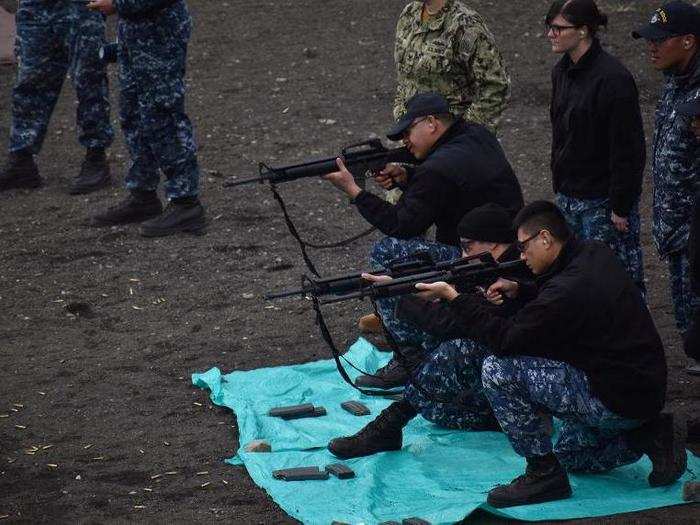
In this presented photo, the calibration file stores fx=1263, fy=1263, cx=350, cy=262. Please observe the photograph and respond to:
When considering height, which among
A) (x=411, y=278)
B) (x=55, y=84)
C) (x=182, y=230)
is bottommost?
(x=182, y=230)

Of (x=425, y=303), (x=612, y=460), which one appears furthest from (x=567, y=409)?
(x=425, y=303)

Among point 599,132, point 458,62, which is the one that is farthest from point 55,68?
point 599,132

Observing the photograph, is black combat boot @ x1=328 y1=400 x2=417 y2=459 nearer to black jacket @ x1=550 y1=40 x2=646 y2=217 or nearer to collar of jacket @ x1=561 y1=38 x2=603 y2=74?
black jacket @ x1=550 y1=40 x2=646 y2=217

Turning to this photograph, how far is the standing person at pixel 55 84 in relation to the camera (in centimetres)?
918

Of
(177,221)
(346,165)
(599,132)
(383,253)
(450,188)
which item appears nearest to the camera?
(450,188)

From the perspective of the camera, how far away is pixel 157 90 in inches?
324

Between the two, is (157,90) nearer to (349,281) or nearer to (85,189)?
(85,189)

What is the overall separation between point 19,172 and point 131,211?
1.35m

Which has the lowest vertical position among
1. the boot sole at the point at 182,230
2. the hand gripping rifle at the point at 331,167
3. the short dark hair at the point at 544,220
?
the boot sole at the point at 182,230

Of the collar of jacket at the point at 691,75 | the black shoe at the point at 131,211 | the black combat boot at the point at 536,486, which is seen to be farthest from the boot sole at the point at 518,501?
the black shoe at the point at 131,211

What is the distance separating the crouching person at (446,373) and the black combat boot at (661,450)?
2.51 feet

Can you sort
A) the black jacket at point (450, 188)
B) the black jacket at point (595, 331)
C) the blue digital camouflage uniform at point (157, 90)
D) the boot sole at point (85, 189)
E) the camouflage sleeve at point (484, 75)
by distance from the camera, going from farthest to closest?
the boot sole at point (85, 189), the blue digital camouflage uniform at point (157, 90), the camouflage sleeve at point (484, 75), the black jacket at point (450, 188), the black jacket at point (595, 331)

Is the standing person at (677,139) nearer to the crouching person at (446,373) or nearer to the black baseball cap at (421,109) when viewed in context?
the crouching person at (446,373)

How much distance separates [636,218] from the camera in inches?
241
